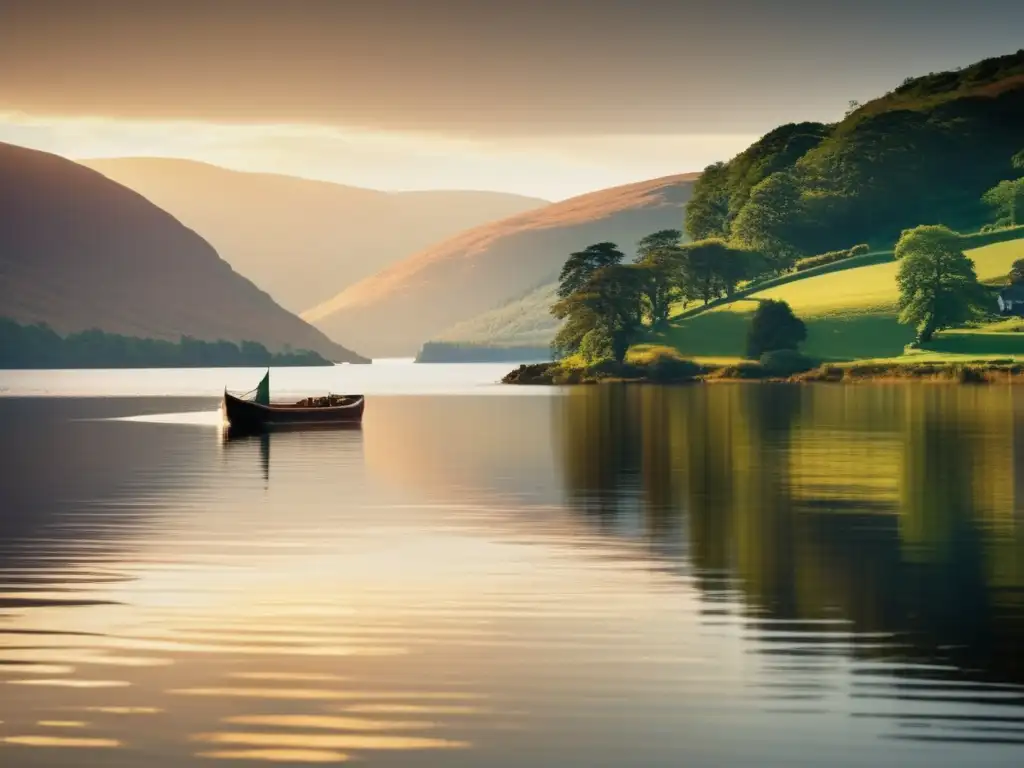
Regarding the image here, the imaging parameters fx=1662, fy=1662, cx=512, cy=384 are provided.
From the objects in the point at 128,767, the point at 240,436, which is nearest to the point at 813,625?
the point at 128,767

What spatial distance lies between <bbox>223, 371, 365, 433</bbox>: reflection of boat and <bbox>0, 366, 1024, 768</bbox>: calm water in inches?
1394

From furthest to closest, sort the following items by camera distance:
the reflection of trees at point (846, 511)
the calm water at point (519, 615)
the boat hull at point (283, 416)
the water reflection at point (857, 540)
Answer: the boat hull at point (283, 416) < the reflection of trees at point (846, 511) < the water reflection at point (857, 540) < the calm water at point (519, 615)

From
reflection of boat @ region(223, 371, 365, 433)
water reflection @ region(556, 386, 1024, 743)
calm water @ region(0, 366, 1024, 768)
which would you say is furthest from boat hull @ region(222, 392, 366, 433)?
calm water @ region(0, 366, 1024, 768)

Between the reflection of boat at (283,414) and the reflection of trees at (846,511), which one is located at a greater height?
the reflection of boat at (283,414)

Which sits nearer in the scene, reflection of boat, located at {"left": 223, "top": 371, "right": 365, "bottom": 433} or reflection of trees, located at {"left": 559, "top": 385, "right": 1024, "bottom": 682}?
reflection of trees, located at {"left": 559, "top": 385, "right": 1024, "bottom": 682}

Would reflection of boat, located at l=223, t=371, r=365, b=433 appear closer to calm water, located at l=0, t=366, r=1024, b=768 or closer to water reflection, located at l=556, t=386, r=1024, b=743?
water reflection, located at l=556, t=386, r=1024, b=743

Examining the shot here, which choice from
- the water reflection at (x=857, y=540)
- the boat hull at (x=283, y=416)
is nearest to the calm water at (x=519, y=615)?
the water reflection at (x=857, y=540)

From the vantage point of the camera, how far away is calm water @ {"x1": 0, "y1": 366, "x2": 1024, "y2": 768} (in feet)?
69.3

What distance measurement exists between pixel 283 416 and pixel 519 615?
8013cm

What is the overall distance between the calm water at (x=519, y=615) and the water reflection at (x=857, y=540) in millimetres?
110

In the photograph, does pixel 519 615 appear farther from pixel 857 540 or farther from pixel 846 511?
pixel 846 511

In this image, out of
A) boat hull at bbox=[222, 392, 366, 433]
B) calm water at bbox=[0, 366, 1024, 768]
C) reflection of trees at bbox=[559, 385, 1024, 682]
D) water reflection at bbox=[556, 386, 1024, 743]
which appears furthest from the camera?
boat hull at bbox=[222, 392, 366, 433]

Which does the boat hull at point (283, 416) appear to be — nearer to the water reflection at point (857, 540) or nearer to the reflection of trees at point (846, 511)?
the reflection of trees at point (846, 511)

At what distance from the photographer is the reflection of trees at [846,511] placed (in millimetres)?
30019
